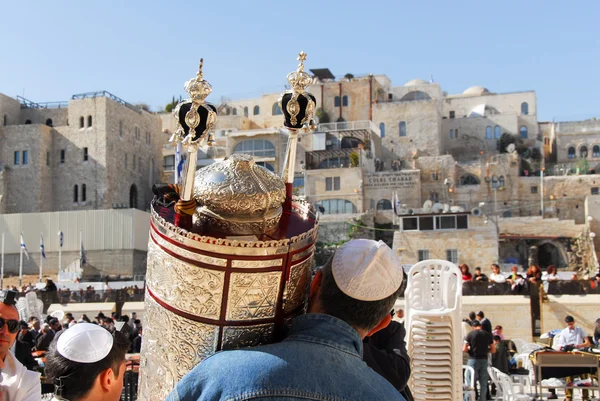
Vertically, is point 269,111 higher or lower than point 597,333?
higher

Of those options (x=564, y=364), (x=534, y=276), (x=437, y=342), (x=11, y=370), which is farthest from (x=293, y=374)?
(x=534, y=276)

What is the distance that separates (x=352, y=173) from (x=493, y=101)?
80.2ft

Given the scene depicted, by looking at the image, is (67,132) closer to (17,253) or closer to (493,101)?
(17,253)

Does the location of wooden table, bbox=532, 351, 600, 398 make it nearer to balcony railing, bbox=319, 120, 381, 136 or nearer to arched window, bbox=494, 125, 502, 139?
balcony railing, bbox=319, 120, 381, 136

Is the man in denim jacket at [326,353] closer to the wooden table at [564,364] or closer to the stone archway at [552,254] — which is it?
the wooden table at [564,364]

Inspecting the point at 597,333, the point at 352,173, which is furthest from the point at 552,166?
the point at 597,333

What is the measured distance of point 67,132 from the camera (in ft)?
174

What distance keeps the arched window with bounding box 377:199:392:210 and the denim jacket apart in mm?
45871

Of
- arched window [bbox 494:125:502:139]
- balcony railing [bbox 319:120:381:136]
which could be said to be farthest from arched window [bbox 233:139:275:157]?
arched window [bbox 494:125:502:139]

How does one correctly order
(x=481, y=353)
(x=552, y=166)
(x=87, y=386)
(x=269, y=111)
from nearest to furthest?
1. (x=87, y=386)
2. (x=481, y=353)
3. (x=552, y=166)
4. (x=269, y=111)

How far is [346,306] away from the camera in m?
2.26

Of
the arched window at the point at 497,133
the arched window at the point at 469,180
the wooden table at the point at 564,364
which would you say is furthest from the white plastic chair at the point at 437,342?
the arched window at the point at 497,133

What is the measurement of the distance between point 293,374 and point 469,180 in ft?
166

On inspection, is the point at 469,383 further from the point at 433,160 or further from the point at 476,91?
the point at 476,91
